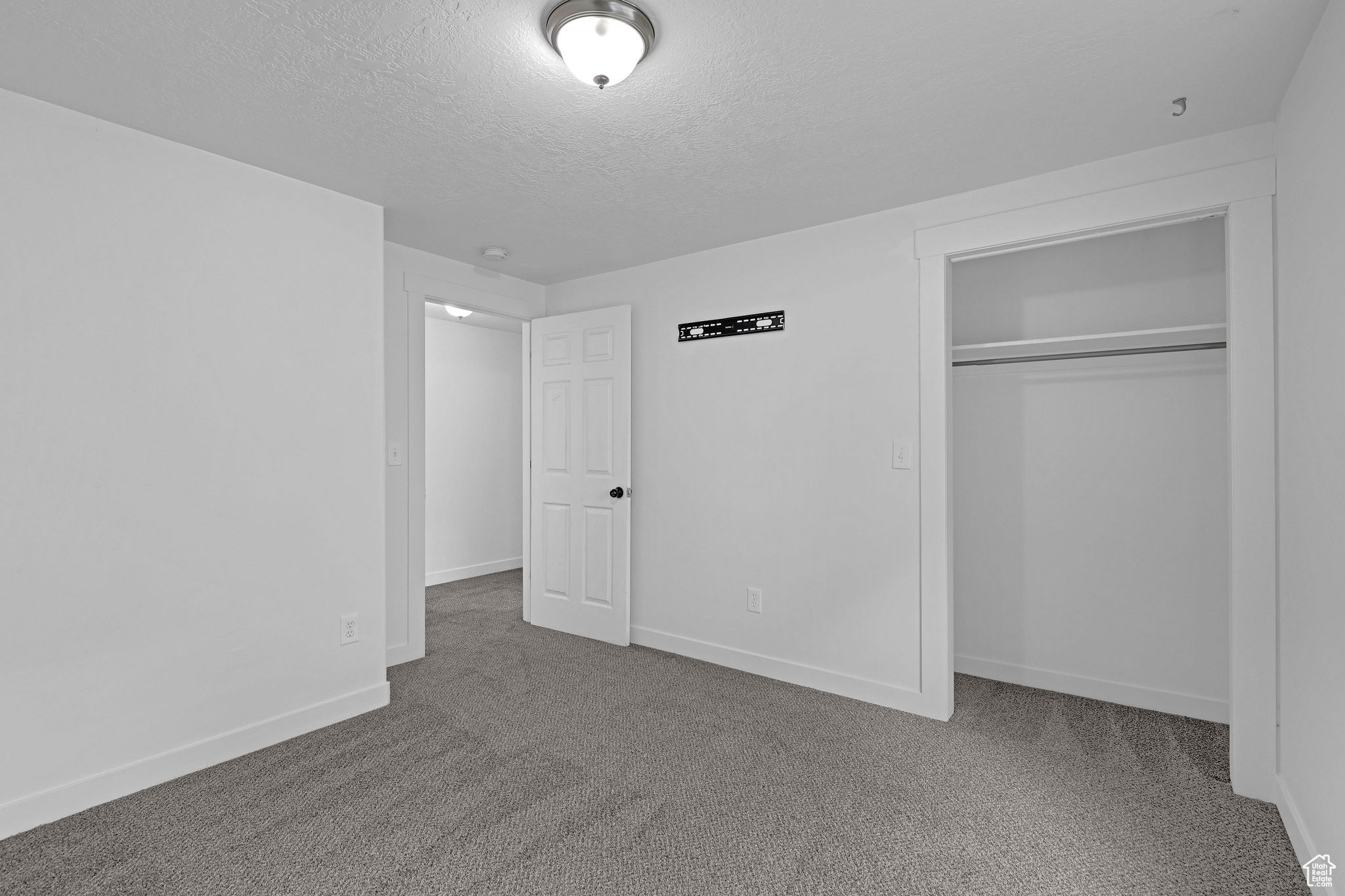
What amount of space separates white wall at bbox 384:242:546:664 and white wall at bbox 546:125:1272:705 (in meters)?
1.19

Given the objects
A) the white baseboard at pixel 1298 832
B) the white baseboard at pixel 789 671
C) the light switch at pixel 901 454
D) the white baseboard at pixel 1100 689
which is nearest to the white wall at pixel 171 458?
the white baseboard at pixel 789 671

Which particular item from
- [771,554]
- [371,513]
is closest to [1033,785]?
[771,554]

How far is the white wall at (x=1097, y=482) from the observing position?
2.90m

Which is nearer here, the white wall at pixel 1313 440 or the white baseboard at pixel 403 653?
the white wall at pixel 1313 440

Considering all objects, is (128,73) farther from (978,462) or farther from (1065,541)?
(1065,541)

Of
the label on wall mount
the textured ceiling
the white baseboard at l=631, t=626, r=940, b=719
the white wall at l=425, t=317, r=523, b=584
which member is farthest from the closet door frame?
the white wall at l=425, t=317, r=523, b=584

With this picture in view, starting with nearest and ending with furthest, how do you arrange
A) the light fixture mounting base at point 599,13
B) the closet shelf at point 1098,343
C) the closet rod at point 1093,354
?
the light fixture mounting base at point 599,13 → the closet shelf at point 1098,343 → the closet rod at point 1093,354

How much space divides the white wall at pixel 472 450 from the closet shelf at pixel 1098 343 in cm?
402

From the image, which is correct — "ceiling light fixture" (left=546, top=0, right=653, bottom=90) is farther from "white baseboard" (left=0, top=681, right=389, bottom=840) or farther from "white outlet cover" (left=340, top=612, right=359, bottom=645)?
"white baseboard" (left=0, top=681, right=389, bottom=840)

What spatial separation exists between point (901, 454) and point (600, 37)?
2.17m

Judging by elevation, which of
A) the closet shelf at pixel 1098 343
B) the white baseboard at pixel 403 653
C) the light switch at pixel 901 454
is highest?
the closet shelf at pixel 1098 343

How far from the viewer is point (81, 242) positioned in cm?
220

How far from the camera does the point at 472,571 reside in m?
6.02

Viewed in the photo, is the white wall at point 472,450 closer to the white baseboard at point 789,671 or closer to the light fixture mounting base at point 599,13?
the white baseboard at point 789,671
